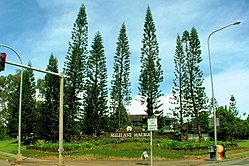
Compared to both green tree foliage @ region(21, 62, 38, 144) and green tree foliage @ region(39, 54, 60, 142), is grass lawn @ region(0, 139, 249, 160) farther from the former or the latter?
green tree foliage @ region(21, 62, 38, 144)

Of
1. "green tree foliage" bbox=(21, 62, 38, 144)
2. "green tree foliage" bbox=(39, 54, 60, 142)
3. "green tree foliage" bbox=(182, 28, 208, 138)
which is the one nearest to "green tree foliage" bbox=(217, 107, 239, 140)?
"green tree foliage" bbox=(182, 28, 208, 138)

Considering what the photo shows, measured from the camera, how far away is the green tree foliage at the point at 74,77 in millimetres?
54244

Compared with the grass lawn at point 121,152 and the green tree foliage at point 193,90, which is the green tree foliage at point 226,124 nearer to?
the green tree foliage at point 193,90

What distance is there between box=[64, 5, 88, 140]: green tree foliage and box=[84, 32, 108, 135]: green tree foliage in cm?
220

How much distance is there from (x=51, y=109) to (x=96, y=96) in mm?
7615

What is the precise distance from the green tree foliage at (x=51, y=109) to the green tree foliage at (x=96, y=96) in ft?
19.2

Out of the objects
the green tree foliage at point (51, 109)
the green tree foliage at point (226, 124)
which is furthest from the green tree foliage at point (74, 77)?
the green tree foliage at point (226, 124)

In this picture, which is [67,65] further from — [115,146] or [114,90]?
[115,146]

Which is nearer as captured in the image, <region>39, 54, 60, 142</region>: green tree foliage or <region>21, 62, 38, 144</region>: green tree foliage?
<region>39, 54, 60, 142</region>: green tree foliage

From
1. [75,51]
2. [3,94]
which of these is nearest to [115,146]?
[75,51]

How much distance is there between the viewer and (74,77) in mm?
55594

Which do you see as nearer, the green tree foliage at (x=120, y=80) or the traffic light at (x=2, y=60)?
the traffic light at (x=2, y=60)

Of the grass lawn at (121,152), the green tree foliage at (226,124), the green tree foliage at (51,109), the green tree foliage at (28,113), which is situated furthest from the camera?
the green tree foliage at (226,124)

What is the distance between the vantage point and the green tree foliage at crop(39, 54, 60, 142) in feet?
176
